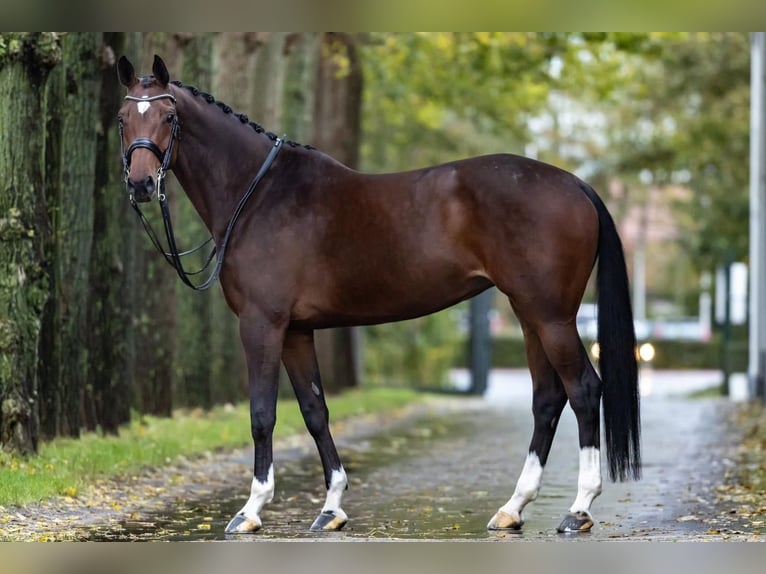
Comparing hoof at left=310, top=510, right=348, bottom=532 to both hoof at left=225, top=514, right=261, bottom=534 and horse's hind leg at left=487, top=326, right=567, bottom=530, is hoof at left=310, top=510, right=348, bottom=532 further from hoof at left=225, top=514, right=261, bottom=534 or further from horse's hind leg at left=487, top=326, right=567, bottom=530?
horse's hind leg at left=487, top=326, right=567, bottom=530

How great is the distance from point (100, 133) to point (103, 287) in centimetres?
142

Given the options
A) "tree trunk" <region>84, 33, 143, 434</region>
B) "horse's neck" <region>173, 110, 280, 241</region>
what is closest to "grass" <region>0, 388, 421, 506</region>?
"tree trunk" <region>84, 33, 143, 434</region>

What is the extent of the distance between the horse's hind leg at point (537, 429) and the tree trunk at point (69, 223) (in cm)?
443

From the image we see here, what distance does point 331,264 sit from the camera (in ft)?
28.0

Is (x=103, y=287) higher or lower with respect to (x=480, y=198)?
lower

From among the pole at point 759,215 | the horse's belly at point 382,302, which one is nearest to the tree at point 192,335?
the horse's belly at point 382,302

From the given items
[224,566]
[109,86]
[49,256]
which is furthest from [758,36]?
[224,566]

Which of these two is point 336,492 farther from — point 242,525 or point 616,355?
point 616,355

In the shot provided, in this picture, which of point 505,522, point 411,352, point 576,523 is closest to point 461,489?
point 505,522

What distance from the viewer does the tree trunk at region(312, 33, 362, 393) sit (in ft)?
71.4

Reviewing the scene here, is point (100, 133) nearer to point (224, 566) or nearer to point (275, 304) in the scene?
point (275, 304)

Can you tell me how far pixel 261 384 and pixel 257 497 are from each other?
69cm

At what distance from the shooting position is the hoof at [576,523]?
836 centimetres

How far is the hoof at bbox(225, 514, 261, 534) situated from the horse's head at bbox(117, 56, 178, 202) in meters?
2.01
